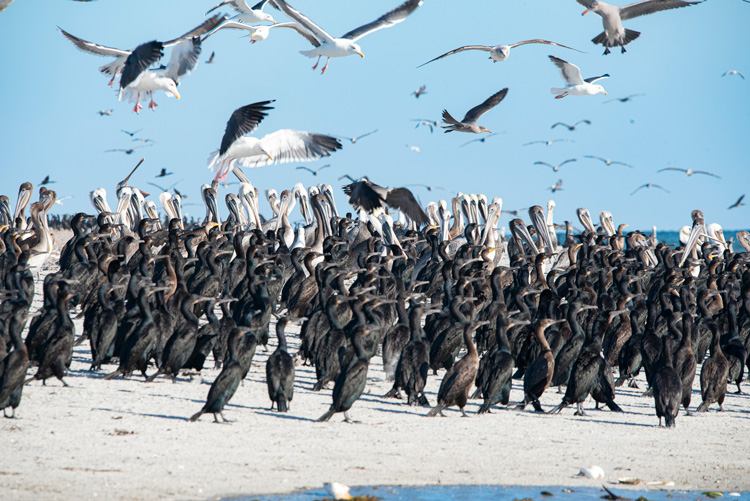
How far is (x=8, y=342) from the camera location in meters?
10.7

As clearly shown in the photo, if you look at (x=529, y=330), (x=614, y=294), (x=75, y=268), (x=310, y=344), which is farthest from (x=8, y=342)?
(x=614, y=294)

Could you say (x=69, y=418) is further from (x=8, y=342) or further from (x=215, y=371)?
(x=215, y=371)

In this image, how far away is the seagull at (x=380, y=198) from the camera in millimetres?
15219

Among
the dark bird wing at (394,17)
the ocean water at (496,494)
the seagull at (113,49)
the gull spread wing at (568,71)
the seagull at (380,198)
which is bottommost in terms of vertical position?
the ocean water at (496,494)

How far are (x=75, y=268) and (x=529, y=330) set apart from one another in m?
7.35

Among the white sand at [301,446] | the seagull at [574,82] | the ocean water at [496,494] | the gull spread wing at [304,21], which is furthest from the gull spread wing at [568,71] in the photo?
the ocean water at [496,494]

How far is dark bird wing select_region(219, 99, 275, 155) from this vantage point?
49.9ft

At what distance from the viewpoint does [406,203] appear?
52.7ft

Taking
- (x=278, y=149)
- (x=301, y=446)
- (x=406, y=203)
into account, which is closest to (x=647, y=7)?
(x=406, y=203)

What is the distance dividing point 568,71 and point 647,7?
350 cm

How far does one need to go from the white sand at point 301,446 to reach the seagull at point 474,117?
6.61 meters

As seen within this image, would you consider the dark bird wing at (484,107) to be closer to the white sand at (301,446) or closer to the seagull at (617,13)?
the seagull at (617,13)

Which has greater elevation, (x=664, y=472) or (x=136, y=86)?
(x=136, y=86)

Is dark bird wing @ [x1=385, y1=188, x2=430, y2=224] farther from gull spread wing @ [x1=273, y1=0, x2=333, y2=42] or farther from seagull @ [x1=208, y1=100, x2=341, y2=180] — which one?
gull spread wing @ [x1=273, y1=0, x2=333, y2=42]
